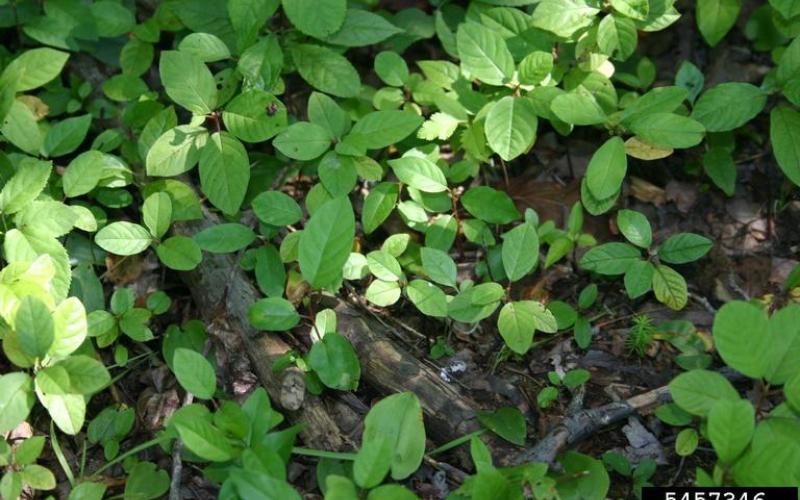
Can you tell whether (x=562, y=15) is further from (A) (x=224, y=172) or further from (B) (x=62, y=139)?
(B) (x=62, y=139)

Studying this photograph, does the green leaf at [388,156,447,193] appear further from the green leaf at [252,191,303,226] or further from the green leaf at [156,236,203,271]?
the green leaf at [156,236,203,271]

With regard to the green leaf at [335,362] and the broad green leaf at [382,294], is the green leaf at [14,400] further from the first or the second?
the broad green leaf at [382,294]

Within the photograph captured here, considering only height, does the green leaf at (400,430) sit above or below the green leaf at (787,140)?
below

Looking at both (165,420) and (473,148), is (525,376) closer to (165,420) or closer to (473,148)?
(473,148)

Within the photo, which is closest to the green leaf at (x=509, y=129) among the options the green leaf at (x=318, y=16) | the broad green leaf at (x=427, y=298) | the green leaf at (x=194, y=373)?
the broad green leaf at (x=427, y=298)

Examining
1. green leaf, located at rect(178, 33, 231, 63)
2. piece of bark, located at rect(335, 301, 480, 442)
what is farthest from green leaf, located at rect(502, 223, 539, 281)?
green leaf, located at rect(178, 33, 231, 63)

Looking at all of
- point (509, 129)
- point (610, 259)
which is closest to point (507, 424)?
point (610, 259)

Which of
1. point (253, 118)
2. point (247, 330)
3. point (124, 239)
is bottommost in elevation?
point (247, 330)
